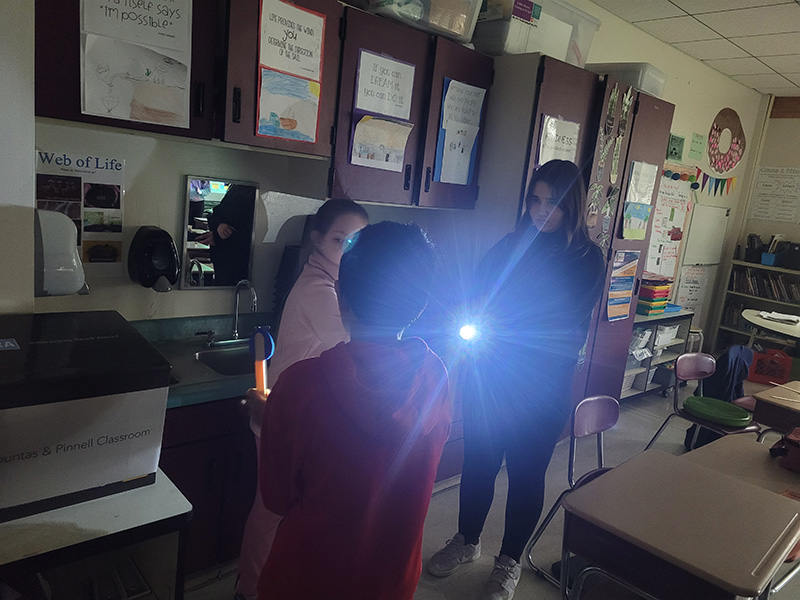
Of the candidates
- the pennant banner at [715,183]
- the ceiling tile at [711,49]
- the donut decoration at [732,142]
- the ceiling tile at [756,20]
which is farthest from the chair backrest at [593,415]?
→ the donut decoration at [732,142]

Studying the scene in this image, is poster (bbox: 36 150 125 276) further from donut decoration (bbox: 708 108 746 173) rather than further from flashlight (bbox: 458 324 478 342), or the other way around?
donut decoration (bbox: 708 108 746 173)

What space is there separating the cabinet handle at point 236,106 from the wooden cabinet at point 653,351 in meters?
3.12

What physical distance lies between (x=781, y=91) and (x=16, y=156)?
6.33m

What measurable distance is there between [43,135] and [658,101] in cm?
301

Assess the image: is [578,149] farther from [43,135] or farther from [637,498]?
[43,135]

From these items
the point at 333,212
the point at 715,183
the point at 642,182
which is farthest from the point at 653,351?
the point at 333,212

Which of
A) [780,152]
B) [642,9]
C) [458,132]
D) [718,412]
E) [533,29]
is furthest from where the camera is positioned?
[780,152]

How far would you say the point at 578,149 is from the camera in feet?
9.11

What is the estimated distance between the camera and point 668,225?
468 centimetres

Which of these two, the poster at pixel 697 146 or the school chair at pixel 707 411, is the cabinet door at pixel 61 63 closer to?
the school chair at pixel 707 411

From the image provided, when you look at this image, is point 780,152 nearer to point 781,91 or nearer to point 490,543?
point 781,91

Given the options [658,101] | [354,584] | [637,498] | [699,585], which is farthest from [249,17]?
[658,101]

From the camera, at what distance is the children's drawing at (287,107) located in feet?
5.87

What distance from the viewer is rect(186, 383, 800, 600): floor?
201cm
